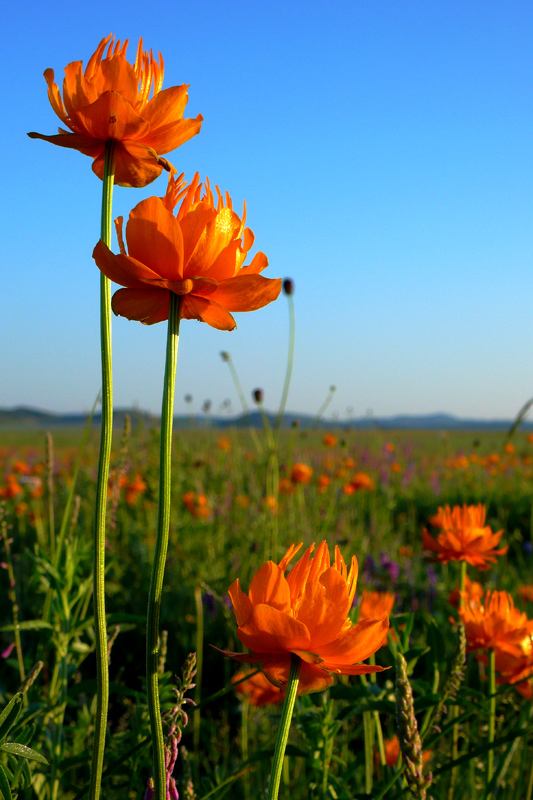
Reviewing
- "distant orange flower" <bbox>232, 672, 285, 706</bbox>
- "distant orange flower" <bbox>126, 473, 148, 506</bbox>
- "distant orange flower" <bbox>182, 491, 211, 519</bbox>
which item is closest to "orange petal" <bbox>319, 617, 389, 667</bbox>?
"distant orange flower" <bbox>232, 672, 285, 706</bbox>

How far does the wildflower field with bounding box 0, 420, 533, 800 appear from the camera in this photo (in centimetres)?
99

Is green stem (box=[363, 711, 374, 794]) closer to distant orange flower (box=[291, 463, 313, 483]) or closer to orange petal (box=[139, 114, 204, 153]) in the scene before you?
orange petal (box=[139, 114, 204, 153])

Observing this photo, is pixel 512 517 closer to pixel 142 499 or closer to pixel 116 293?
pixel 142 499

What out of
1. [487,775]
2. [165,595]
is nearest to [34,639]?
[165,595]

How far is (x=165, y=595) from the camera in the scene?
3232 millimetres

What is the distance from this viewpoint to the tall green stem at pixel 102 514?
0.72 meters

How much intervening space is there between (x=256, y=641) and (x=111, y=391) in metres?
0.28

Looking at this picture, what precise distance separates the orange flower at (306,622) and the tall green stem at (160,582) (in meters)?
0.07

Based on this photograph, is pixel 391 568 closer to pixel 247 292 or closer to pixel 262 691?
pixel 262 691

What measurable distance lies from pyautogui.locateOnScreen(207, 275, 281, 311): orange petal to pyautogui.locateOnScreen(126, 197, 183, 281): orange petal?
0.06m

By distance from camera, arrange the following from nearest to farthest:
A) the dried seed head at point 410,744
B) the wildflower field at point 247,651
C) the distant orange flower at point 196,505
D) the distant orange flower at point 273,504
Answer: the dried seed head at point 410,744 → the wildflower field at point 247,651 → the distant orange flower at point 273,504 → the distant orange flower at point 196,505

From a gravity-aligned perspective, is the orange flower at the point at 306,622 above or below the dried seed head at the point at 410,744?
above

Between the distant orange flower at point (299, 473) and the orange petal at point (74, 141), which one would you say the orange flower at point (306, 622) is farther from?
the distant orange flower at point (299, 473)

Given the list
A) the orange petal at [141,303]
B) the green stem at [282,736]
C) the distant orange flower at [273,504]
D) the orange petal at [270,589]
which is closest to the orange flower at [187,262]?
the orange petal at [141,303]
